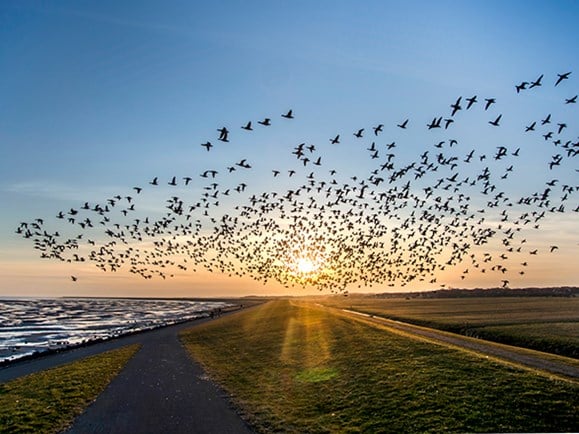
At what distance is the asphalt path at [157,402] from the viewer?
73.7 ft

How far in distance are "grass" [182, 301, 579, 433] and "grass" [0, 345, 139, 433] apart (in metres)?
9.07

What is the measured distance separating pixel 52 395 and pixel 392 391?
2196cm

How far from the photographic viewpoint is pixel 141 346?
58.3 metres

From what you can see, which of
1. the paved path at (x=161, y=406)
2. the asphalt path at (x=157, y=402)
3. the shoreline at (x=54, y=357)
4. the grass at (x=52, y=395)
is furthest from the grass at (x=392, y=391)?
the shoreline at (x=54, y=357)

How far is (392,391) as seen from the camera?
26.0 metres

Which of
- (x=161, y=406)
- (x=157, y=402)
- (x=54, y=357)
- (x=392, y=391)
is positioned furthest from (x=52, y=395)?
(x=54, y=357)

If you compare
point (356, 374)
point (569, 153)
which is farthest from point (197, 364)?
point (569, 153)

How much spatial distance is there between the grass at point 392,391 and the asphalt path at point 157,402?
65.5 inches

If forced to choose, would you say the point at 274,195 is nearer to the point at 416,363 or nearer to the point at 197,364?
the point at 197,364

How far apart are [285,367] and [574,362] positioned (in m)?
21.2

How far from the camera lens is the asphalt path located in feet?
73.7

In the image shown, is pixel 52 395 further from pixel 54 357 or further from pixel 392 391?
pixel 54 357

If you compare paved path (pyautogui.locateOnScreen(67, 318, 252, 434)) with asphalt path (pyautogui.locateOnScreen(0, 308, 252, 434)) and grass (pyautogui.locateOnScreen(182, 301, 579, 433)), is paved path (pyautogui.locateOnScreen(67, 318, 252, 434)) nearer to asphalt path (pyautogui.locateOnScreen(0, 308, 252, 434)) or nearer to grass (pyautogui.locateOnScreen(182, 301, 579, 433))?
asphalt path (pyautogui.locateOnScreen(0, 308, 252, 434))

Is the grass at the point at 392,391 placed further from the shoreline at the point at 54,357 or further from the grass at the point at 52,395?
the shoreline at the point at 54,357
